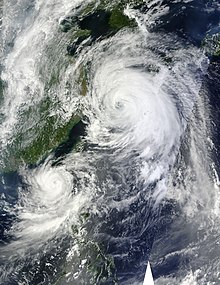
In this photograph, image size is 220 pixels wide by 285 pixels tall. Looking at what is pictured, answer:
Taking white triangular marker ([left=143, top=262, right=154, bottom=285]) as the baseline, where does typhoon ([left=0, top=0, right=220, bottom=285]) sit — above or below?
above

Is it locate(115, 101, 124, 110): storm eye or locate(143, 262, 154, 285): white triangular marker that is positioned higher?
locate(115, 101, 124, 110): storm eye

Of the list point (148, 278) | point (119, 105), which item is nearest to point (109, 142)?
point (119, 105)

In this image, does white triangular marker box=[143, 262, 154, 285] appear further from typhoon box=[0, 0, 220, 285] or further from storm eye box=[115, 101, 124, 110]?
storm eye box=[115, 101, 124, 110]

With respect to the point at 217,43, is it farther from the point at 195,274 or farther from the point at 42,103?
the point at 195,274

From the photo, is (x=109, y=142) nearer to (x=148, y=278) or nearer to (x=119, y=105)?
(x=119, y=105)

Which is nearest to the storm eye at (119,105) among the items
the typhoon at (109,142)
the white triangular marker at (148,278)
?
the typhoon at (109,142)

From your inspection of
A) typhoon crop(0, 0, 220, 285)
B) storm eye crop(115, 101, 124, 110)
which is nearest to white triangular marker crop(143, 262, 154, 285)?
typhoon crop(0, 0, 220, 285)

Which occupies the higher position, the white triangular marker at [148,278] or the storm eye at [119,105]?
the storm eye at [119,105]

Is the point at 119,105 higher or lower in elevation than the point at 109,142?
higher

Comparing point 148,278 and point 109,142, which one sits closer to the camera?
point 148,278

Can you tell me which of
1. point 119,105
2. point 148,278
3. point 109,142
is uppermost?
point 119,105

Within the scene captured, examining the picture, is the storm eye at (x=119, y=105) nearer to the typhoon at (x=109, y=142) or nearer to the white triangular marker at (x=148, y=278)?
the typhoon at (x=109, y=142)

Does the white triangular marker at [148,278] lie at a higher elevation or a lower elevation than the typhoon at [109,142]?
lower
